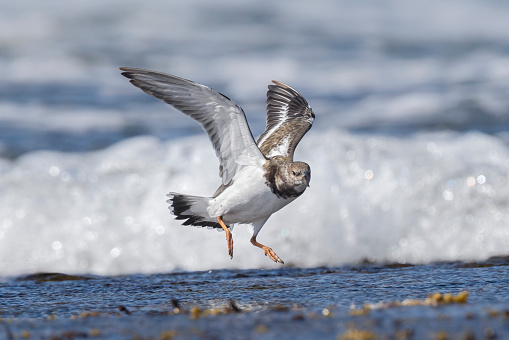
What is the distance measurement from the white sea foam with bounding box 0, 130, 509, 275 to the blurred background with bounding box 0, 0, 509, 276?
21 millimetres

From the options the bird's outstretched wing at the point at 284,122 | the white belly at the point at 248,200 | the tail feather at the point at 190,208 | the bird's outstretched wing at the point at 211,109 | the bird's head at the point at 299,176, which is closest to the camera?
the bird's outstretched wing at the point at 211,109

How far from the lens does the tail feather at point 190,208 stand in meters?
6.68

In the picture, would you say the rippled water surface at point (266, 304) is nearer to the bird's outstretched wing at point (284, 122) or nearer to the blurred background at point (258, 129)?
the bird's outstretched wing at point (284, 122)

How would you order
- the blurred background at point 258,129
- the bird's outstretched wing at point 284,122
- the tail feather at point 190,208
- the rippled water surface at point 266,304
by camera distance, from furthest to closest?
the blurred background at point 258,129, the bird's outstretched wing at point 284,122, the tail feather at point 190,208, the rippled water surface at point 266,304

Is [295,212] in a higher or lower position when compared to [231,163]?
lower

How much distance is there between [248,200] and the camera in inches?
248

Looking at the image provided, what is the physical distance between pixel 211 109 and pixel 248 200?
883 mm

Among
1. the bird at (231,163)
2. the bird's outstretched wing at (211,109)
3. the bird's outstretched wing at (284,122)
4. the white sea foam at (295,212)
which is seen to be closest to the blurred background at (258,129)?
the white sea foam at (295,212)

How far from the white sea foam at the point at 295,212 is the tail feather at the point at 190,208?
1.72m

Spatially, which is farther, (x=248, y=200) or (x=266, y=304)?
(x=248, y=200)

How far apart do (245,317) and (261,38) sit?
52.1 feet

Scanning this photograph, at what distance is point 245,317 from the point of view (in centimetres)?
420

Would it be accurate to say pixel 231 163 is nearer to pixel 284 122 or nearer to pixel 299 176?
pixel 299 176

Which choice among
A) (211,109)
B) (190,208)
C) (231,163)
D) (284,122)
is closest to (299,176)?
(231,163)
